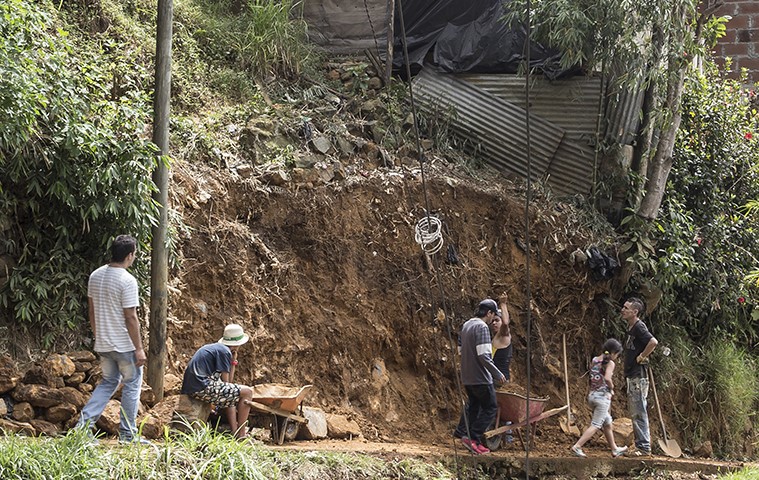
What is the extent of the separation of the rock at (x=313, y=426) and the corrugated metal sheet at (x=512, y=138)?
533 cm

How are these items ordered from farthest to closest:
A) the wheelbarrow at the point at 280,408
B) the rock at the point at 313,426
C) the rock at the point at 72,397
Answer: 1. the rock at the point at 313,426
2. the wheelbarrow at the point at 280,408
3. the rock at the point at 72,397

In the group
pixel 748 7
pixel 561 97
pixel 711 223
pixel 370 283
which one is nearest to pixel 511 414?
pixel 370 283

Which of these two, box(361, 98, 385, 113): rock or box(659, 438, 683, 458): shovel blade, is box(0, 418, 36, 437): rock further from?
→ box(659, 438, 683, 458): shovel blade

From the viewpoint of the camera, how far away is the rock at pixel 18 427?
28.4 ft

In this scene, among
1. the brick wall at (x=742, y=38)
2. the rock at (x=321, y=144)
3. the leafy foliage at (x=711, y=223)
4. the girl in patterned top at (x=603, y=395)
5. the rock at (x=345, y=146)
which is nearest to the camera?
the girl in patterned top at (x=603, y=395)

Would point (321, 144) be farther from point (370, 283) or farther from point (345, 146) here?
point (370, 283)

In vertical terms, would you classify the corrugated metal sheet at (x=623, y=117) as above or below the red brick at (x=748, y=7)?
below

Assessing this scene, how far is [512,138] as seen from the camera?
Result: 572 inches

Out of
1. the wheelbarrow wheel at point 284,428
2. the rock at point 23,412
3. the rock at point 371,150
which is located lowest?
the wheelbarrow wheel at point 284,428

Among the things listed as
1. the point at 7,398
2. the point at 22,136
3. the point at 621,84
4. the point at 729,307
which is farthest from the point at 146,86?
the point at 729,307

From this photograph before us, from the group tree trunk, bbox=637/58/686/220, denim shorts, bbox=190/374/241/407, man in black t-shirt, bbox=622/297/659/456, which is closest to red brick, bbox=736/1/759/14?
tree trunk, bbox=637/58/686/220

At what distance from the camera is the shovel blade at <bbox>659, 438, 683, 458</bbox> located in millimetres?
12492

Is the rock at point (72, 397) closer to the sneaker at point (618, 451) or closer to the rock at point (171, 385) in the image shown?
the rock at point (171, 385)

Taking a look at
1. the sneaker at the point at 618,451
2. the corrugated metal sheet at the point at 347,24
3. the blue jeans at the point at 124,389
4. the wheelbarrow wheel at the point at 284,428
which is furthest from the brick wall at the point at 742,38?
the blue jeans at the point at 124,389
